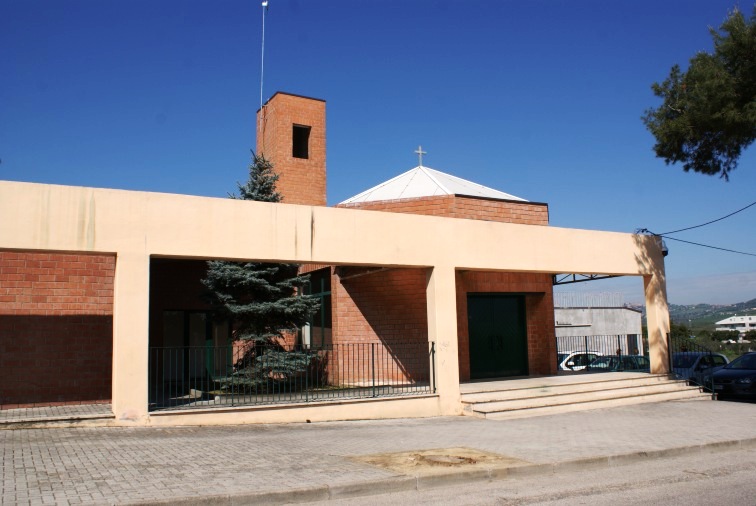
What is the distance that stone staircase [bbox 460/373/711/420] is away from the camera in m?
13.9

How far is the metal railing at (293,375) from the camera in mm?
12938

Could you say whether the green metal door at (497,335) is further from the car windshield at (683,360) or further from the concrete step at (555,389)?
the car windshield at (683,360)

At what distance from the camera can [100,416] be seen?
10867 millimetres

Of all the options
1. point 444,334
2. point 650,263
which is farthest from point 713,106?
point 444,334

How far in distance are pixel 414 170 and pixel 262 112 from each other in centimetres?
573

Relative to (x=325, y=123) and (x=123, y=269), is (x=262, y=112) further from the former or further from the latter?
(x=123, y=269)

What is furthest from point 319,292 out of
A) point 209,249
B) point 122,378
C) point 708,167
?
point 708,167

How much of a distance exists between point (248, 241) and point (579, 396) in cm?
852

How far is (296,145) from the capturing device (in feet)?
73.3

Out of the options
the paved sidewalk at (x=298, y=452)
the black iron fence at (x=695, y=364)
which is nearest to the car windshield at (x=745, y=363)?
the black iron fence at (x=695, y=364)

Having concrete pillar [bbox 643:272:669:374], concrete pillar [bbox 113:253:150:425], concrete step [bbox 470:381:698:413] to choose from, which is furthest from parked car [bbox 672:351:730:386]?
concrete pillar [bbox 113:253:150:425]

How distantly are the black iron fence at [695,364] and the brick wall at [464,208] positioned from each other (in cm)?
521

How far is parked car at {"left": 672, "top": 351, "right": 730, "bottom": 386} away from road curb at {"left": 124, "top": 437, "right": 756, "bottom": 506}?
885cm

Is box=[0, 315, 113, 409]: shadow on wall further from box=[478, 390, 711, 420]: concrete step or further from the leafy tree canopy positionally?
the leafy tree canopy
